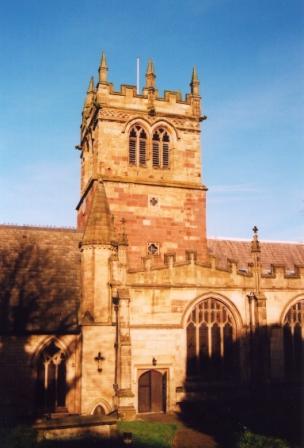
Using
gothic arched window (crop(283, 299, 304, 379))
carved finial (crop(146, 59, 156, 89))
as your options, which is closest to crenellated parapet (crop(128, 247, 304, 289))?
gothic arched window (crop(283, 299, 304, 379))

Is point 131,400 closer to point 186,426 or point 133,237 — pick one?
point 186,426

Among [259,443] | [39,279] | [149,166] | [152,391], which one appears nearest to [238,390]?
[152,391]

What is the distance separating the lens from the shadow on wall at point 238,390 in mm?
20406

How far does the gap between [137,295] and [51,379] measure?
5.27 m

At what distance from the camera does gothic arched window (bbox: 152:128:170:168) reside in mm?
A: 28969

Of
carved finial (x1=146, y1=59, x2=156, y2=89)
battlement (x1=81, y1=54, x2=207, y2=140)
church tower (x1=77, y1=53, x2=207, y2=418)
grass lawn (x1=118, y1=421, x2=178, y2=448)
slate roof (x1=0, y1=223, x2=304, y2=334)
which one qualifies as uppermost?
carved finial (x1=146, y1=59, x2=156, y2=89)

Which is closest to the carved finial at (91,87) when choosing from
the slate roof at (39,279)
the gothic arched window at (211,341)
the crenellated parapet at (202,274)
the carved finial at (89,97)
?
the carved finial at (89,97)

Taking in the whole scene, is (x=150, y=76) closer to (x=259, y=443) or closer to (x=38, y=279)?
(x=38, y=279)

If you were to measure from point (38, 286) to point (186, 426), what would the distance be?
9240mm

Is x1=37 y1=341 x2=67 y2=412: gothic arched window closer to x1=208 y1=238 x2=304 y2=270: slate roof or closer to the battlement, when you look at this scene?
x1=208 y1=238 x2=304 y2=270: slate roof

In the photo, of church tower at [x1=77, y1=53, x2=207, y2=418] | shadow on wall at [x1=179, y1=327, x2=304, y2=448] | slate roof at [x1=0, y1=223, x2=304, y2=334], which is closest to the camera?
shadow on wall at [x1=179, y1=327, x2=304, y2=448]

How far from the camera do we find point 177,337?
74.8 feet

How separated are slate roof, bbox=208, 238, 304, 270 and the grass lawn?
12704mm

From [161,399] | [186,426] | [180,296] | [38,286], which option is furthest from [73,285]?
[186,426]
